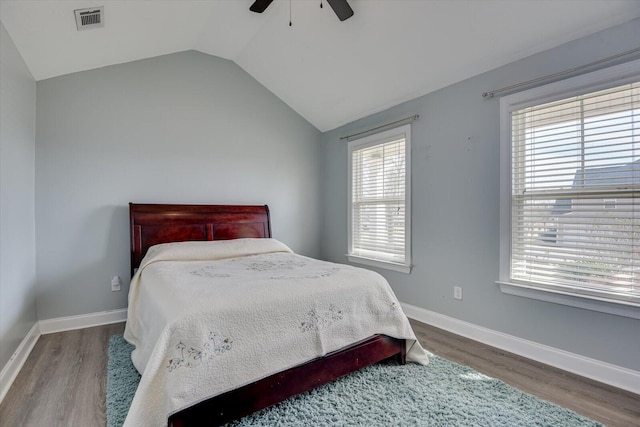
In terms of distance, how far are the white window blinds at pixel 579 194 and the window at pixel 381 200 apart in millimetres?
1064

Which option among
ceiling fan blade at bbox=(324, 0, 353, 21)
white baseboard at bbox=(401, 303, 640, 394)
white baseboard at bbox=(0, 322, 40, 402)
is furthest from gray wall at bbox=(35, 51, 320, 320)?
white baseboard at bbox=(401, 303, 640, 394)

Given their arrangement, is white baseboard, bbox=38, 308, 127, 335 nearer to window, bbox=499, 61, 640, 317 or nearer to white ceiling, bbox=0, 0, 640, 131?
white ceiling, bbox=0, 0, 640, 131

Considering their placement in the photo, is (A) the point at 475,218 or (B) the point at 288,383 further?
(A) the point at 475,218

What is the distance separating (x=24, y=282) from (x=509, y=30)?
4.09m

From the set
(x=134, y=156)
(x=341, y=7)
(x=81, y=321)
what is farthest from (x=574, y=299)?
(x=81, y=321)

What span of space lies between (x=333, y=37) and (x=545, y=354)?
3126 mm

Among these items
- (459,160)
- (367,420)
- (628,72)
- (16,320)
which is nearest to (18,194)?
(16,320)

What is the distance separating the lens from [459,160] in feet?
8.98

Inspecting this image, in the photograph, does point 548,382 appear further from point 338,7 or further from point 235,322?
point 338,7

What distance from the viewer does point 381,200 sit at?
3543mm

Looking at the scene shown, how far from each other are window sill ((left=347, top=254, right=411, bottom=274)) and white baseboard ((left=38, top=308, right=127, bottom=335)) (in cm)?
256

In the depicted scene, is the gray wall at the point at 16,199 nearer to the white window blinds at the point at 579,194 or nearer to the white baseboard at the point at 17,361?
the white baseboard at the point at 17,361

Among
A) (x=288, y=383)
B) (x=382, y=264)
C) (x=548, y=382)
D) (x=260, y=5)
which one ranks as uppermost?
(x=260, y=5)

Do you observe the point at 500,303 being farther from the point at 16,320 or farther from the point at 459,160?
the point at 16,320
